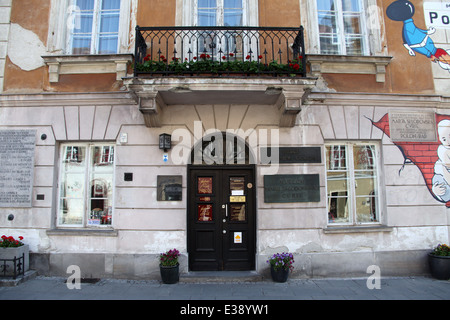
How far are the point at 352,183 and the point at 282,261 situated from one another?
2.43 metres

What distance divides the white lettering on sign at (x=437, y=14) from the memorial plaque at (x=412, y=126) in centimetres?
228

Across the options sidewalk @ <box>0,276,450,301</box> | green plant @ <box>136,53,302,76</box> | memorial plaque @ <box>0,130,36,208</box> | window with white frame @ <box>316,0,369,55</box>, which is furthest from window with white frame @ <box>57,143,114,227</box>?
window with white frame @ <box>316,0,369,55</box>

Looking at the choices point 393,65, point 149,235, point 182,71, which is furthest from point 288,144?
point 149,235

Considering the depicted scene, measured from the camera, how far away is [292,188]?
614cm

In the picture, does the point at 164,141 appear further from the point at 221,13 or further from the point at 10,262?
the point at 10,262

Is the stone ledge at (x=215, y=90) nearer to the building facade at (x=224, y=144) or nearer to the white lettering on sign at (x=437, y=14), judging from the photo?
the building facade at (x=224, y=144)

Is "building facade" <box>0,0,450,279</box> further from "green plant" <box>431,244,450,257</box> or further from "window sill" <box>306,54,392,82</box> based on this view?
"green plant" <box>431,244,450,257</box>

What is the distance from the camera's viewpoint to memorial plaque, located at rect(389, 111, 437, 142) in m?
6.46

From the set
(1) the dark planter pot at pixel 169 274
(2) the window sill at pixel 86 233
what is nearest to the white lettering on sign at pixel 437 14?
(1) the dark planter pot at pixel 169 274

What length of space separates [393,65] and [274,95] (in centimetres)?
312

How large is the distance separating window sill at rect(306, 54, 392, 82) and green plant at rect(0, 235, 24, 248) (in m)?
7.28

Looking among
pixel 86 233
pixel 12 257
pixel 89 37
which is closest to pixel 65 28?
pixel 89 37

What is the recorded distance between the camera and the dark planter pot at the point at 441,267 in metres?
5.82

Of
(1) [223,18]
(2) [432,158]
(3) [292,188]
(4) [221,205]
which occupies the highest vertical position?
(1) [223,18]
